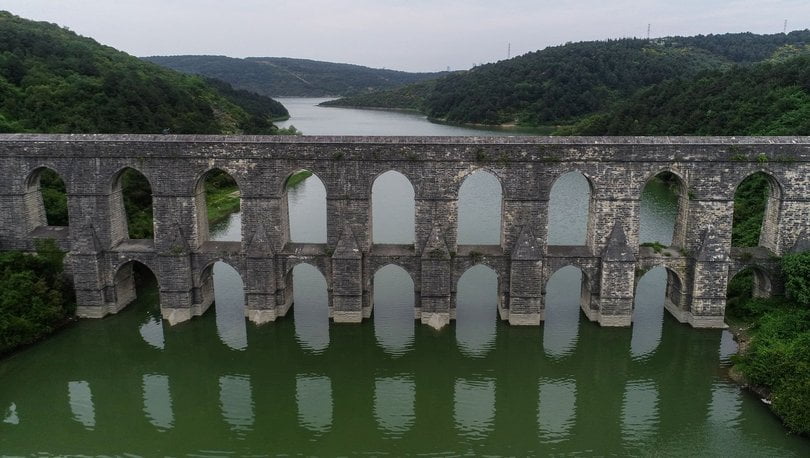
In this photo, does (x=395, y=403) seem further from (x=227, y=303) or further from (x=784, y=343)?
(x=784, y=343)

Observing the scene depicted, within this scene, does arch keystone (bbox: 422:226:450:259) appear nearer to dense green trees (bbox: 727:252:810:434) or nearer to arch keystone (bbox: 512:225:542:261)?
arch keystone (bbox: 512:225:542:261)

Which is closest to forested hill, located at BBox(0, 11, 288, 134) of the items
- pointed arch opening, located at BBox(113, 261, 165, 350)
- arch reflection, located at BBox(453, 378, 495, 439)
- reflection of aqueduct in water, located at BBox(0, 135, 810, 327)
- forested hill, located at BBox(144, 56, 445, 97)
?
pointed arch opening, located at BBox(113, 261, 165, 350)

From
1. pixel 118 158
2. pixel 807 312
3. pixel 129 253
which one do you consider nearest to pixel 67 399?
pixel 129 253

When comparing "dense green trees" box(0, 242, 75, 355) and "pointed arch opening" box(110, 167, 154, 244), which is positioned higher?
"pointed arch opening" box(110, 167, 154, 244)

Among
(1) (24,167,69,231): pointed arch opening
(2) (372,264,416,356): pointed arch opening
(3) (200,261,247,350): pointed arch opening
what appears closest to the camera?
(2) (372,264,416,356): pointed arch opening

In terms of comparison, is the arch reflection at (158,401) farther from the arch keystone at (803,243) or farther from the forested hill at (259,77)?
the forested hill at (259,77)

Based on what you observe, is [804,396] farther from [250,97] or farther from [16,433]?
[250,97]
